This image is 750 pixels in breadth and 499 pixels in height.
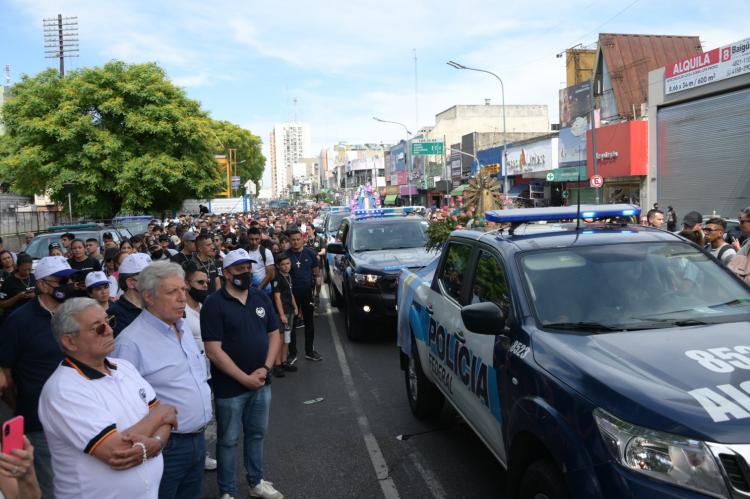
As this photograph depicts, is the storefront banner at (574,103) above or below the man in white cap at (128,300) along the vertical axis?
above

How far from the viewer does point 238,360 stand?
426 cm

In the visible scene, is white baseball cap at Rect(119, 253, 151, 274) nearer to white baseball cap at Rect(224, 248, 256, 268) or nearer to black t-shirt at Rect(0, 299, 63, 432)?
white baseball cap at Rect(224, 248, 256, 268)

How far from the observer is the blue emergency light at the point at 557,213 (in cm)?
441

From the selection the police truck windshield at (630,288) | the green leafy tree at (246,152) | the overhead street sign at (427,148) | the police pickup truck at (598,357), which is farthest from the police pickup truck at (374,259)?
the green leafy tree at (246,152)

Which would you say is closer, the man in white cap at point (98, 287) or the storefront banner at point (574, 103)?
the man in white cap at point (98, 287)

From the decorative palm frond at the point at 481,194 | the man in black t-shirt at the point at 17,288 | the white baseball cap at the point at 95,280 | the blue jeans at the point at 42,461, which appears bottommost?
the blue jeans at the point at 42,461

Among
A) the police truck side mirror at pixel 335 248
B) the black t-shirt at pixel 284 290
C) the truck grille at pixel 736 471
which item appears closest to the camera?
the truck grille at pixel 736 471

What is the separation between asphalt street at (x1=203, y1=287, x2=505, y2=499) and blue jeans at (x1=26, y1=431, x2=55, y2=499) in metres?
1.39

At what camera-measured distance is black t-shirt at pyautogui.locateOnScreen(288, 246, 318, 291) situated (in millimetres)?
8766

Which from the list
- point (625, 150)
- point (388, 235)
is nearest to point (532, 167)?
point (625, 150)

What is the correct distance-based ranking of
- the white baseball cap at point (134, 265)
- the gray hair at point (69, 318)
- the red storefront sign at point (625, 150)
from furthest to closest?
the red storefront sign at point (625, 150) < the white baseball cap at point (134, 265) < the gray hair at point (69, 318)

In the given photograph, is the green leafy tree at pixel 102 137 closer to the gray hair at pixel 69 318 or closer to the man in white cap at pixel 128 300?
the man in white cap at pixel 128 300

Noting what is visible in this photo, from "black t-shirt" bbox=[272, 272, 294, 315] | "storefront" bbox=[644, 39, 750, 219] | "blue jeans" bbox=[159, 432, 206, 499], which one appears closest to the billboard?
"storefront" bbox=[644, 39, 750, 219]

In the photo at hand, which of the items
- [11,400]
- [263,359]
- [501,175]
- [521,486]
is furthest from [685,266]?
[501,175]
